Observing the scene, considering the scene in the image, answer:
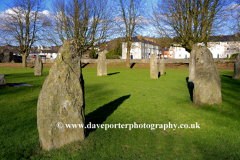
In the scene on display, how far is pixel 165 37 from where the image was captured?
91.7ft

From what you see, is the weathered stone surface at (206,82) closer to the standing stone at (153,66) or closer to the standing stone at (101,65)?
the standing stone at (153,66)

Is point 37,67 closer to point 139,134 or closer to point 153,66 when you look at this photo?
point 153,66

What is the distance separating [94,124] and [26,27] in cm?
3543

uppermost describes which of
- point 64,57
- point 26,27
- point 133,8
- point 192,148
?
point 133,8

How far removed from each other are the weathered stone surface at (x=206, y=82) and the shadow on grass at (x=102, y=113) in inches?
123

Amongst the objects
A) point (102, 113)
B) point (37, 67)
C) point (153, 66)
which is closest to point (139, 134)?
point (102, 113)

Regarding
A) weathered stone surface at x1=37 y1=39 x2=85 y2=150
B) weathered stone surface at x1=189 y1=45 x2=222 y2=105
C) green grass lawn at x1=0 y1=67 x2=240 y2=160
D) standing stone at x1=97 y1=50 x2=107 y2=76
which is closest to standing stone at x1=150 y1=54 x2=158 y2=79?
standing stone at x1=97 y1=50 x2=107 y2=76

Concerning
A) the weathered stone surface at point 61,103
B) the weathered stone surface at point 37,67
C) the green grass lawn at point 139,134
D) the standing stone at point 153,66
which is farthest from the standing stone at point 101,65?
the weathered stone surface at point 61,103

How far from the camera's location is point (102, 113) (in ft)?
21.0

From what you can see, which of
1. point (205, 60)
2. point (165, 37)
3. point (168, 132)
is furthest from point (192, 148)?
point (165, 37)

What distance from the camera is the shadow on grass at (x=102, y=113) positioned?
5570mm

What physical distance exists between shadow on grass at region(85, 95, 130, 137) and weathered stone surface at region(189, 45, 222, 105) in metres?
3.13

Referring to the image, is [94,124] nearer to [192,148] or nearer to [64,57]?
[64,57]

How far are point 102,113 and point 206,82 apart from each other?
401 centimetres
